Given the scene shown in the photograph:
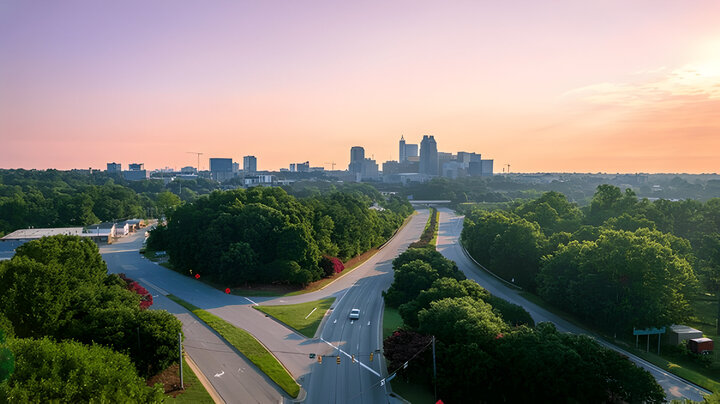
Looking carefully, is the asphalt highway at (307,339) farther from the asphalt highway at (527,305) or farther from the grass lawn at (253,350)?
the asphalt highway at (527,305)

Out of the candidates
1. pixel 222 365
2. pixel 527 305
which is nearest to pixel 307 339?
pixel 222 365

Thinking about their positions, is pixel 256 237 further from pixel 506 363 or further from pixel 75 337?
pixel 506 363

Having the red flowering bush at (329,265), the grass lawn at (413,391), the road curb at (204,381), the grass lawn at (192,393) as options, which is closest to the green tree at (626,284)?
the grass lawn at (413,391)

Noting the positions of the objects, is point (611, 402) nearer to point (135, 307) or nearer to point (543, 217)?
point (135, 307)

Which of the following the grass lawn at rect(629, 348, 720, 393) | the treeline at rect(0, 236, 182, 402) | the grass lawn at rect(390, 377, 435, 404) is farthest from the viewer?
the grass lawn at rect(629, 348, 720, 393)

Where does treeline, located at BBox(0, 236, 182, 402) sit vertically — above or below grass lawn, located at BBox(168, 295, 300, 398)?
above

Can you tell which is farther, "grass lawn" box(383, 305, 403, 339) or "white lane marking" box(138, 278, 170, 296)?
"white lane marking" box(138, 278, 170, 296)

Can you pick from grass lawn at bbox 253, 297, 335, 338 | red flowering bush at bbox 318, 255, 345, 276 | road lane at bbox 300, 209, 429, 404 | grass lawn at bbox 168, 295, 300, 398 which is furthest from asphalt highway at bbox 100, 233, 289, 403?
red flowering bush at bbox 318, 255, 345, 276

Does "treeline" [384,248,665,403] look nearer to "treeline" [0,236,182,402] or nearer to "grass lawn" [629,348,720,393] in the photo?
"grass lawn" [629,348,720,393]
